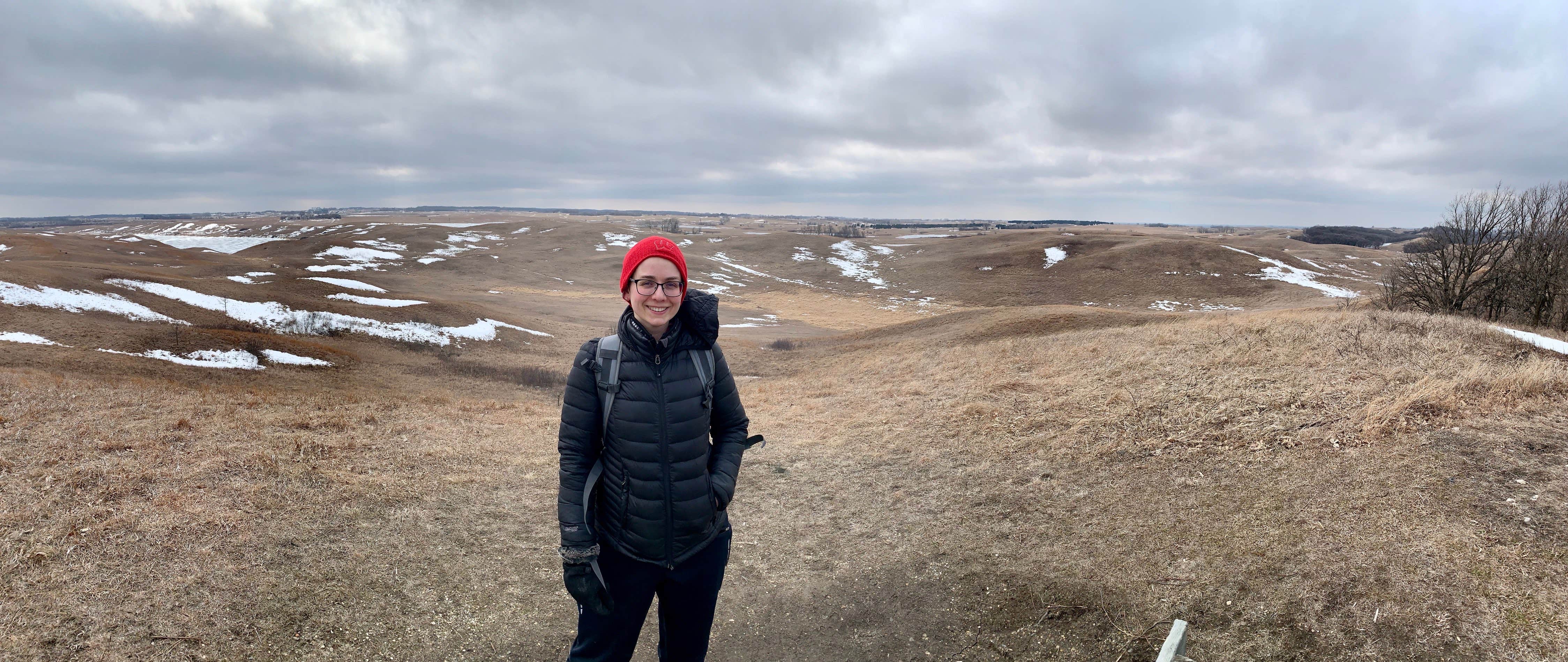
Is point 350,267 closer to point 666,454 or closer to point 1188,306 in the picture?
point 666,454

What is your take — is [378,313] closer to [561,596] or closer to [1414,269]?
[561,596]

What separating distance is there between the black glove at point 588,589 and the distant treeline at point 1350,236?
160309 millimetres

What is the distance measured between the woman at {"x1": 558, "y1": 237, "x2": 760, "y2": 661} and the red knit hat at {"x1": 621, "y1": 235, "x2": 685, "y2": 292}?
0.01 m

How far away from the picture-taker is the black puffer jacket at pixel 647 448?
3627 millimetres

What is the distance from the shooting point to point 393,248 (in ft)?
267

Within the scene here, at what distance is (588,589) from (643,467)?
754 mm

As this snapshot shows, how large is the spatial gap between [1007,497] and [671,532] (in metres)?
6.73

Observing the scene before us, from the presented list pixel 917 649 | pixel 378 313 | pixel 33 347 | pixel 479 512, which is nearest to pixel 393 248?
pixel 378 313

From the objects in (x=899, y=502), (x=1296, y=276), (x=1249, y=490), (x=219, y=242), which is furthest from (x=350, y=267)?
(x=1296, y=276)

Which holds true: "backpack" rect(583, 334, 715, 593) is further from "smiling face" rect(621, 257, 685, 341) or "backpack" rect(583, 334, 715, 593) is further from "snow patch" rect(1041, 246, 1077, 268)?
"snow patch" rect(1041, 246, 1077, 268)

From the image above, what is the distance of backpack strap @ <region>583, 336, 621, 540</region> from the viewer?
3.62m

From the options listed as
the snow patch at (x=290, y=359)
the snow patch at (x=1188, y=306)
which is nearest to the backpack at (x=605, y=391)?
the snow patch at (x=290, y=359)

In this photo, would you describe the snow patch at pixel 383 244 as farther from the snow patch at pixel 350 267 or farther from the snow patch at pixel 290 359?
the snow patch at pixel 290 359

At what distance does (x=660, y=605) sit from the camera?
377cm
